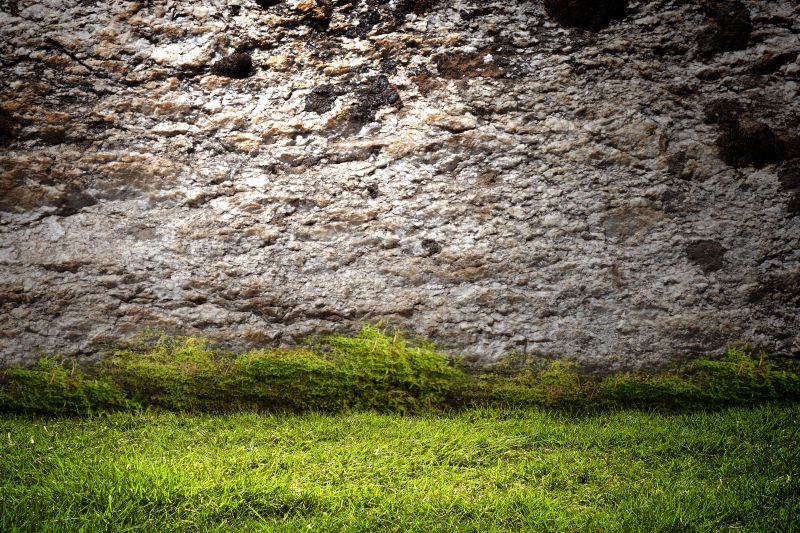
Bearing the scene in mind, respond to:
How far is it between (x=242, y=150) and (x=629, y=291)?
129 inches

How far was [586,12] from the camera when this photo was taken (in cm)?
401

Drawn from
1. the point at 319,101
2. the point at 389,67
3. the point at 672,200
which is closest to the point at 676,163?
the point at 672,200

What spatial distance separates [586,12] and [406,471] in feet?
12.2

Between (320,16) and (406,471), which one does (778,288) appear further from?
(320,16)

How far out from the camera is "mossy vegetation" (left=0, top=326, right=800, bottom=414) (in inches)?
152

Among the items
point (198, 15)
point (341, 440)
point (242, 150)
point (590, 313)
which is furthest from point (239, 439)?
point (198, 15)

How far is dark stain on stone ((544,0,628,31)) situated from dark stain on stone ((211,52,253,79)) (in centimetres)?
246

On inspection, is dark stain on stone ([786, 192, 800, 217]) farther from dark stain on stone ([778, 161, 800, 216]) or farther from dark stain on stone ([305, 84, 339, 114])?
dark stain on stone ([305, 84, 339, 114])

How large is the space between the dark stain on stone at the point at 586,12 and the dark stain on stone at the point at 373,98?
141 centimetres

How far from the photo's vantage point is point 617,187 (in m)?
3.96

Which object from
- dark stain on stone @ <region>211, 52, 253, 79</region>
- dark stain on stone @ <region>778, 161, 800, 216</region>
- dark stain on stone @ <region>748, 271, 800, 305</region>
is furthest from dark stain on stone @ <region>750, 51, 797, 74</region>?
dark stain on stone @ <region>211, 52, 253, 79</region>

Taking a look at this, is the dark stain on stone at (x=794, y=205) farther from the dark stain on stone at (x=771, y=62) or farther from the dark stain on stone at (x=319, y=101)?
the dark stain on stone at (x=319, y=101)

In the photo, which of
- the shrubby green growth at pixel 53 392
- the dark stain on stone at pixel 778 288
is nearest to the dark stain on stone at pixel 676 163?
the dark stain on stone at pixel 778 288

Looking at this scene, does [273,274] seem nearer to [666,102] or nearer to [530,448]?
[530,448]
